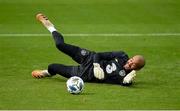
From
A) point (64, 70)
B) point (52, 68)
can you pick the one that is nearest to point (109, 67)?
point (64, 70)

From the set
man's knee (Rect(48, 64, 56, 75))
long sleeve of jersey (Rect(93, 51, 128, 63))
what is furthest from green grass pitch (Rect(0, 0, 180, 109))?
long sleeve of jersey (Rect(93, 51, 128, 63))

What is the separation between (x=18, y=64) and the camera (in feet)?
58.4

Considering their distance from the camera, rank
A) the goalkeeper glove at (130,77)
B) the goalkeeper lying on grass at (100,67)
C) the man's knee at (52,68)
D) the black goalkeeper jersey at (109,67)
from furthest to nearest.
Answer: the man's knee at (52,68), the black goalkeeper jersey at (109,67), the goalkeeper lying on grass at (100,67), the goalkeeper glove at (130,77)

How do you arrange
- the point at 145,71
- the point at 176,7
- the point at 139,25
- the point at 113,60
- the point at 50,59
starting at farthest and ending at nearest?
the point at 176,7 → the point at 139,25 → the point at 50,59 → the point at 145,71 → the point at 113,60

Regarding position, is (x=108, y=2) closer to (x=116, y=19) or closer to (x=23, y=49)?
(x=116, y=19)

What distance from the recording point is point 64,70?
16.0 m

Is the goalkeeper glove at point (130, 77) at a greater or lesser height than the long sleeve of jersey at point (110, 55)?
lesser

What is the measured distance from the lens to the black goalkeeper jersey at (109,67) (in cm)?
1569

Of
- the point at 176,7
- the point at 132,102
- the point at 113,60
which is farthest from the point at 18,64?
the point at 176,7

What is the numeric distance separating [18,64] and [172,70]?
3.57 metres

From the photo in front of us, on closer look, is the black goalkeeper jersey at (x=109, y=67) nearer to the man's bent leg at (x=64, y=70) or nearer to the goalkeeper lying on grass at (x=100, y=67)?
the goalkeeper lying on grass at (x=100, y=67)

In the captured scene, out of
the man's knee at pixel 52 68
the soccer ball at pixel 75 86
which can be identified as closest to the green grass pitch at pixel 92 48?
the soccer ball at pixel 75 86

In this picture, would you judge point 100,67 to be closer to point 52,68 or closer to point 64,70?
point 64,70

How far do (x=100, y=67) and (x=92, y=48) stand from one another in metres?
4.42
